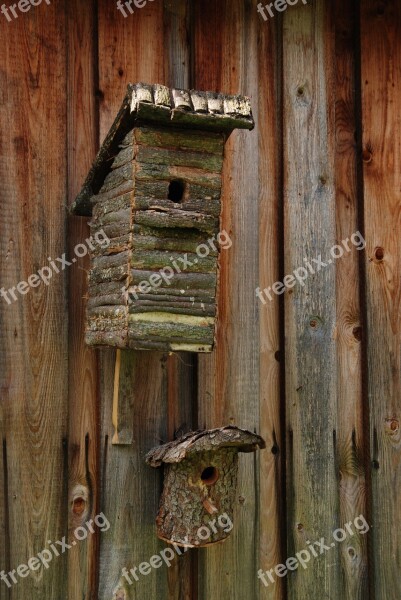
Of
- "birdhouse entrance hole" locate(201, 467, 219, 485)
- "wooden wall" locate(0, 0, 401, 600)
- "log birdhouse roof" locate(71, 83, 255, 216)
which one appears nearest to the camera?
"log birdhouse roof" locate(71, 83, 255, 216)

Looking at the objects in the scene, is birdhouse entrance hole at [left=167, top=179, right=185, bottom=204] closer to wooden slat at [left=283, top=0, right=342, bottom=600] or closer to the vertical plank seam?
wooden slat at [left=283, top=0, right=342, bottom=600]

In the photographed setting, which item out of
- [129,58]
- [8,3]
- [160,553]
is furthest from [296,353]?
[8,3]

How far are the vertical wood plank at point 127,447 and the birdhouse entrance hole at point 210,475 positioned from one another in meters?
0.25

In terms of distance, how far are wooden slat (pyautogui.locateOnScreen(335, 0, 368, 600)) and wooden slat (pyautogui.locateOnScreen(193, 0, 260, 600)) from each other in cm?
31

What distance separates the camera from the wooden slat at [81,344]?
2.38m

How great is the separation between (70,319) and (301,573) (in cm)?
115

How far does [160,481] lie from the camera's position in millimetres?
2459

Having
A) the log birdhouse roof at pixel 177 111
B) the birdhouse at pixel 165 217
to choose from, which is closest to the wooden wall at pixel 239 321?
the birdhouse at pixel 165 217

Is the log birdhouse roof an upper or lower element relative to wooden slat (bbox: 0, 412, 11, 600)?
upper

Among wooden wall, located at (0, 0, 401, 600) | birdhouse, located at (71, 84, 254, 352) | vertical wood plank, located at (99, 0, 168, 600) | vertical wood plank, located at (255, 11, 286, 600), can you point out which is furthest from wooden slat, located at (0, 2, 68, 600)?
vertical wood plank, located at (255, 11, 286, 600)

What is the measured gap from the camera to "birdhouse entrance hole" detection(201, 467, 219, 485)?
2240 millimetres

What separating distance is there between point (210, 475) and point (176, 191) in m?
0.83

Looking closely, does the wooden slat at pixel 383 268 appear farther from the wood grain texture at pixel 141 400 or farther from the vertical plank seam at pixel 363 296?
the wood grain texture at pixel 141 400

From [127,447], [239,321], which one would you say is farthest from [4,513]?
[239,321]
